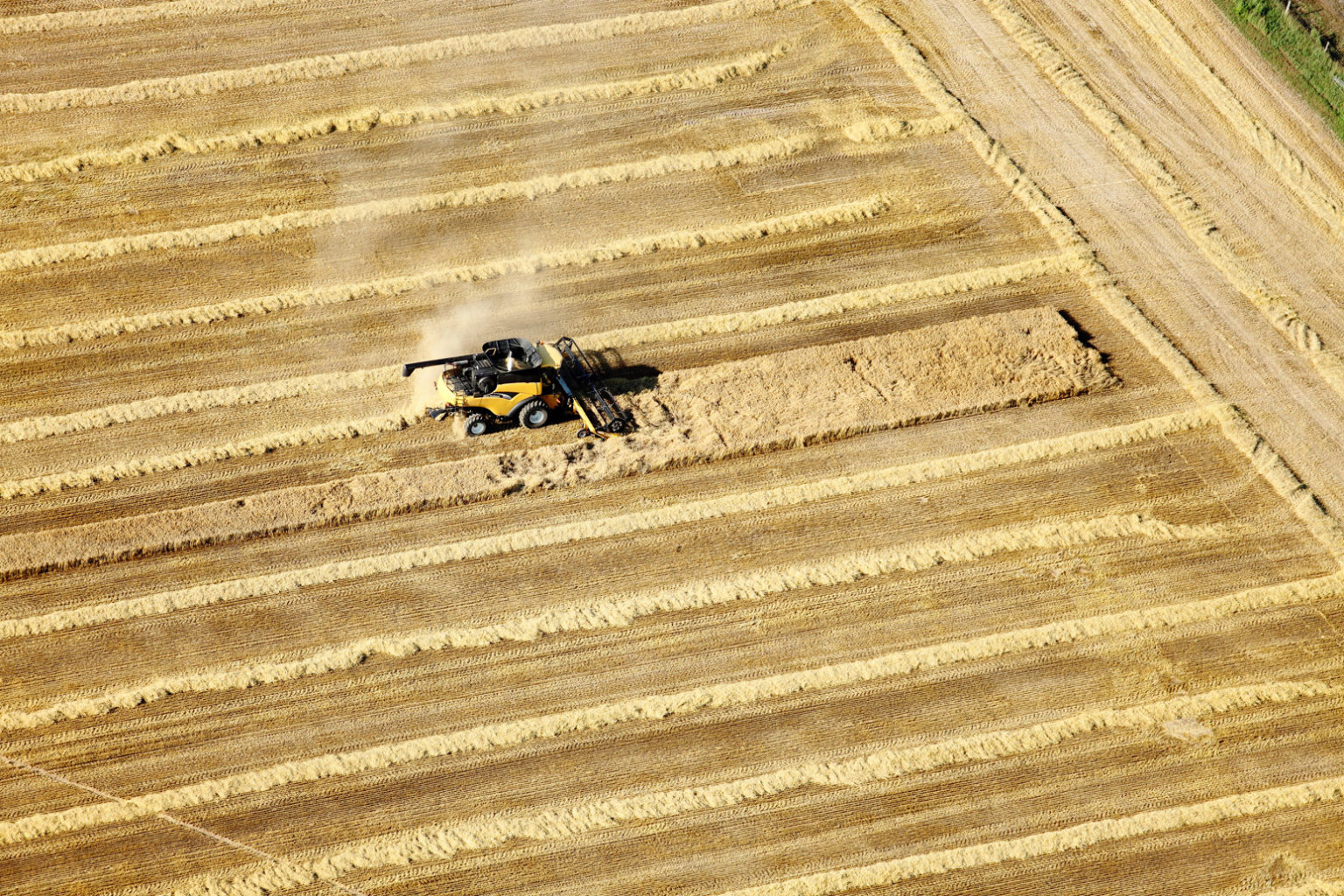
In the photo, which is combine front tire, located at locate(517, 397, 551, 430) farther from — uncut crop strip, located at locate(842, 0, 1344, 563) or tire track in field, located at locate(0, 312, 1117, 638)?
uncut crop strip, located at locate(842, 0, 1344, 563)

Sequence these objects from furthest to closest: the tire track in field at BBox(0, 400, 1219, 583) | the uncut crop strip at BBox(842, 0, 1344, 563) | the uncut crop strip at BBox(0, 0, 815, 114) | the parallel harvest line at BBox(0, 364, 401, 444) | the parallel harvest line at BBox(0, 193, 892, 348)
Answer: the uncut crop strip at BBox(0, 0, 815, 114) → the parallel harvest line at BBox(0, 193, 892, 348) → the parallel harvest line at BBox(0, 364, 401, 444) → the uncut crop strip at BBox(842, 0, 1344, 563) → the tire track in field at BBox(0, 400, 1219, 583)

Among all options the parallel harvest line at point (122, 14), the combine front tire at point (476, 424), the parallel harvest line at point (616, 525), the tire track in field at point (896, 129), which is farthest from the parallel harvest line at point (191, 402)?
the parallel harvest line at point (122, 14)

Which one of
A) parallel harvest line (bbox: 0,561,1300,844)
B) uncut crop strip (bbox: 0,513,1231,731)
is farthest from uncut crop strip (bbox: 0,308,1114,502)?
A: parallel harvest line (bbox: 0,561,1300,844)

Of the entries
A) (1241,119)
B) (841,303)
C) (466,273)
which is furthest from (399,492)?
(1241,119)

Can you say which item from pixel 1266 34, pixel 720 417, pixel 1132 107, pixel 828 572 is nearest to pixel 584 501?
pixel 720 417

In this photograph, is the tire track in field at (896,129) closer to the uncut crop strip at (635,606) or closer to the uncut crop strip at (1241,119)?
the uncut crop strip at (1241,119)

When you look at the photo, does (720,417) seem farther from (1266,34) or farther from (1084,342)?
(1266,34)
